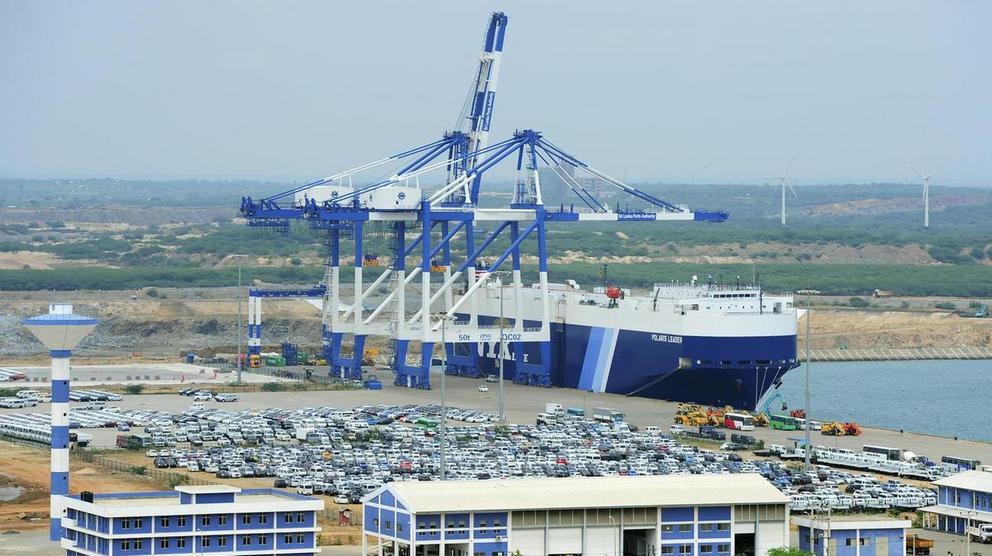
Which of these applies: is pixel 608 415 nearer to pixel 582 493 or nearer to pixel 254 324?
pixel 254 324

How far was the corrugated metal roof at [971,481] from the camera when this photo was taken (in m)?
55.5

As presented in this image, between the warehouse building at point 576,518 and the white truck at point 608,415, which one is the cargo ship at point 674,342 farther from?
the warehouse building at point 576,518

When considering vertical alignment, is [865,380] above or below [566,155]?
below

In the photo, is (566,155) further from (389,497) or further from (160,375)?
(389,497)

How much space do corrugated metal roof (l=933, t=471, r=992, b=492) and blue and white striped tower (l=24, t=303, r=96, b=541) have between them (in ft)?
78.4

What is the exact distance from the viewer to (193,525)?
49156mm

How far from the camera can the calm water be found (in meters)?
87.4

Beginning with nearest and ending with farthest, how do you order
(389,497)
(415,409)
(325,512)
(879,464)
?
1. (389,497)
2. (325,512)
3. (879,464)
4. (415,409)

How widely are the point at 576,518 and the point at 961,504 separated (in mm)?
12102

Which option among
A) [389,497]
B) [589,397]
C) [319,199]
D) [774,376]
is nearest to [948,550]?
[389,497]

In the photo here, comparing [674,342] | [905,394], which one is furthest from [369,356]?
[674,342]

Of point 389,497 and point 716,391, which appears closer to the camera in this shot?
point 389,497

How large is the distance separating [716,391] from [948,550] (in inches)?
1378

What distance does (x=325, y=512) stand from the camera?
58.8 meters
